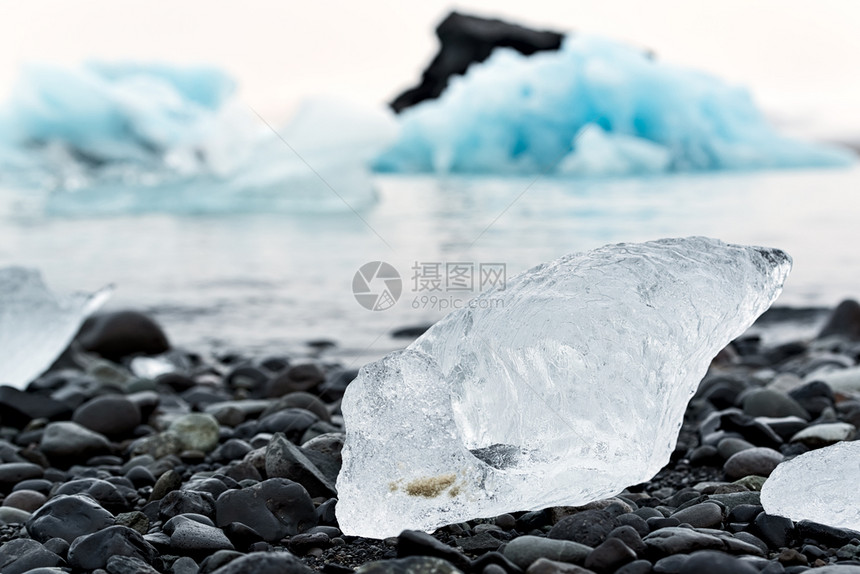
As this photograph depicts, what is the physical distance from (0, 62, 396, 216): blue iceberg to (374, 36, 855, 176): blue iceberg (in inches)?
210

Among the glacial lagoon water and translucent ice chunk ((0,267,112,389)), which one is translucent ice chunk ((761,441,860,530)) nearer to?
the glacial lagoon water

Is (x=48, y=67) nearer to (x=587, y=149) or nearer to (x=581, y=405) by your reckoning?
(x=587, y=149)

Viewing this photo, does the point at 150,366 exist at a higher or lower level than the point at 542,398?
lower

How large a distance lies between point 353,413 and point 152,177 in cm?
1729

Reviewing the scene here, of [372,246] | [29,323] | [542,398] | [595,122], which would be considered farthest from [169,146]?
[542,398]

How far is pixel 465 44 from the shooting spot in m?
45.3

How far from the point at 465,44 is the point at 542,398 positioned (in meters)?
45.4

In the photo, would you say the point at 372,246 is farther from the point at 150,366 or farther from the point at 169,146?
the point at 169,146

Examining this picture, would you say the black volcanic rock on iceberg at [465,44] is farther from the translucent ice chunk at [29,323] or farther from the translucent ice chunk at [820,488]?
the translucent ice chunk at [820,488]

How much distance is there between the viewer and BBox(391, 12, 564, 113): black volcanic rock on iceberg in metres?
45.0

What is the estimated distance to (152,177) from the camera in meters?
18.0

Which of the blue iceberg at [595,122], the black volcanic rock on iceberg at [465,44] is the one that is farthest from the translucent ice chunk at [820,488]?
the black volcanic rock on iceberg at [465,44]

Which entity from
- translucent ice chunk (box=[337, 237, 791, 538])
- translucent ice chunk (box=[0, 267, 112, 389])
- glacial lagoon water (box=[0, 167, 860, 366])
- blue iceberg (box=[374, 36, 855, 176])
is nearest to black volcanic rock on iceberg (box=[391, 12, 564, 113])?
blue iceberg (box=[374, 36, 855, 176])

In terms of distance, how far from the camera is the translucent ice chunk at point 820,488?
76.5 inches
